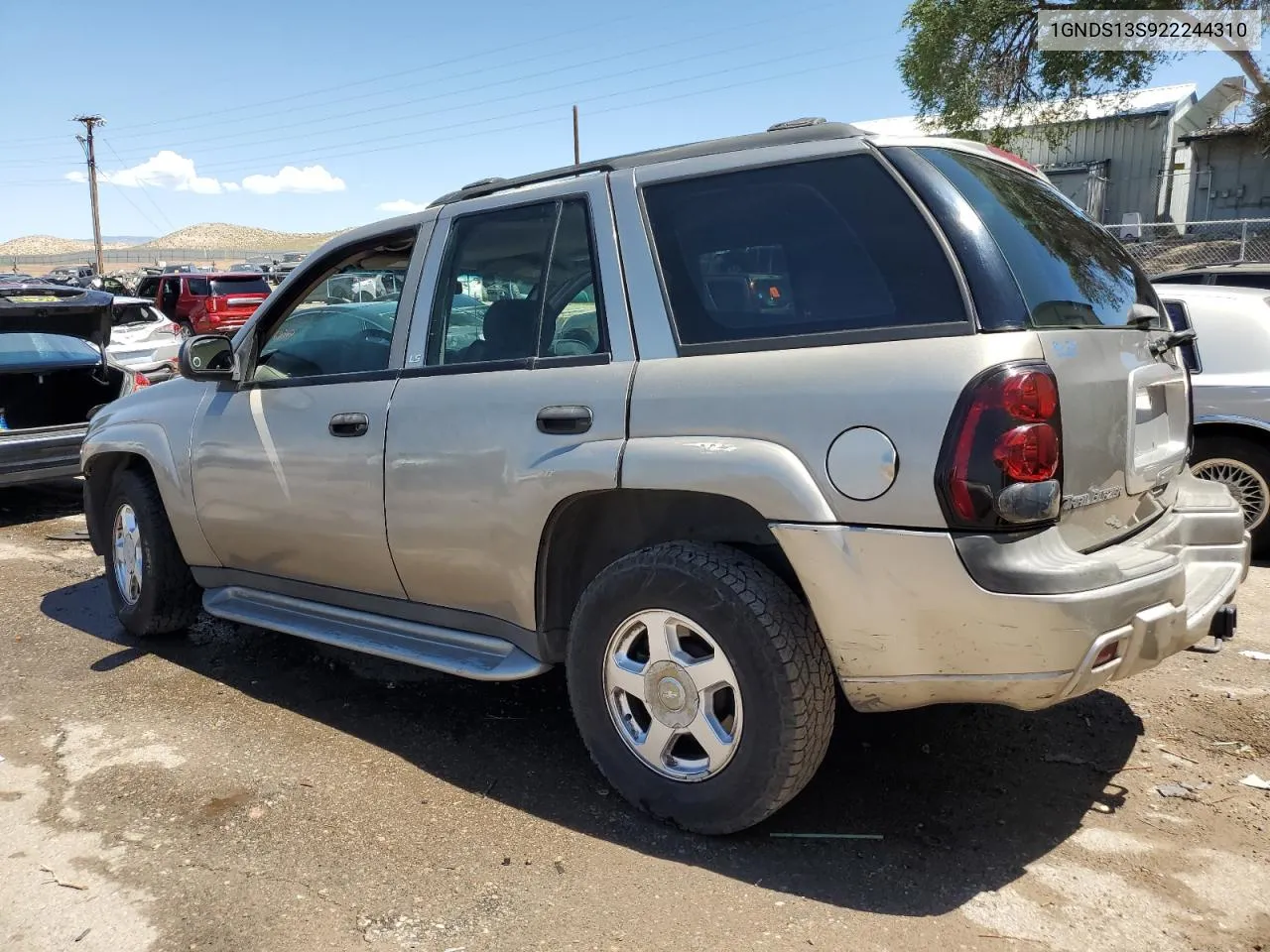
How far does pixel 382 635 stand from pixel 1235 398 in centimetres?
484

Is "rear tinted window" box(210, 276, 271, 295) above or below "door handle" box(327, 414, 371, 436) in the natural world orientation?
above

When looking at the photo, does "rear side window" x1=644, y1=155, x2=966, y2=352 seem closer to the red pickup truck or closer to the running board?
the running board

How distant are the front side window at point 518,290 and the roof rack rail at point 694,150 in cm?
14

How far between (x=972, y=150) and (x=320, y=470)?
2.56 meters

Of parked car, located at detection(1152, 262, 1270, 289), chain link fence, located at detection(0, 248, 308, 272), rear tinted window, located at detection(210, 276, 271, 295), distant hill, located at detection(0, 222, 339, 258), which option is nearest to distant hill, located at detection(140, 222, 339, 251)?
distant hill, located at detection(0, 222, 339, 258)

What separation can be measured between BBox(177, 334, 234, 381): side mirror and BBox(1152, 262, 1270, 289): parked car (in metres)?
5.70

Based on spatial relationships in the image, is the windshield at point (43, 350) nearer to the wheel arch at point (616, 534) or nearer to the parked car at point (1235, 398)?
the wheel arch at point (616, 534)

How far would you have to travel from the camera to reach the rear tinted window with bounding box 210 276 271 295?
22859 mm

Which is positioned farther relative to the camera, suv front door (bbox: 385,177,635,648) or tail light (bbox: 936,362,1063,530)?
suv front door (bbox: 385,177,635,648)

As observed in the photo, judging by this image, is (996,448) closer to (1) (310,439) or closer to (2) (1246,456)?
(1) (310,439)

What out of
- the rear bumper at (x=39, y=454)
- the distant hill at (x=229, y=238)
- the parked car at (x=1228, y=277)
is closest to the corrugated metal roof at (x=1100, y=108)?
the parked car at (x=1228, y=277)

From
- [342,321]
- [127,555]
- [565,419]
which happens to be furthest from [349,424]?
[127,555]

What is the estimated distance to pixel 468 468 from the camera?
10.9ft

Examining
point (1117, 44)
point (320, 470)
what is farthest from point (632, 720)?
point (1117, 44)
